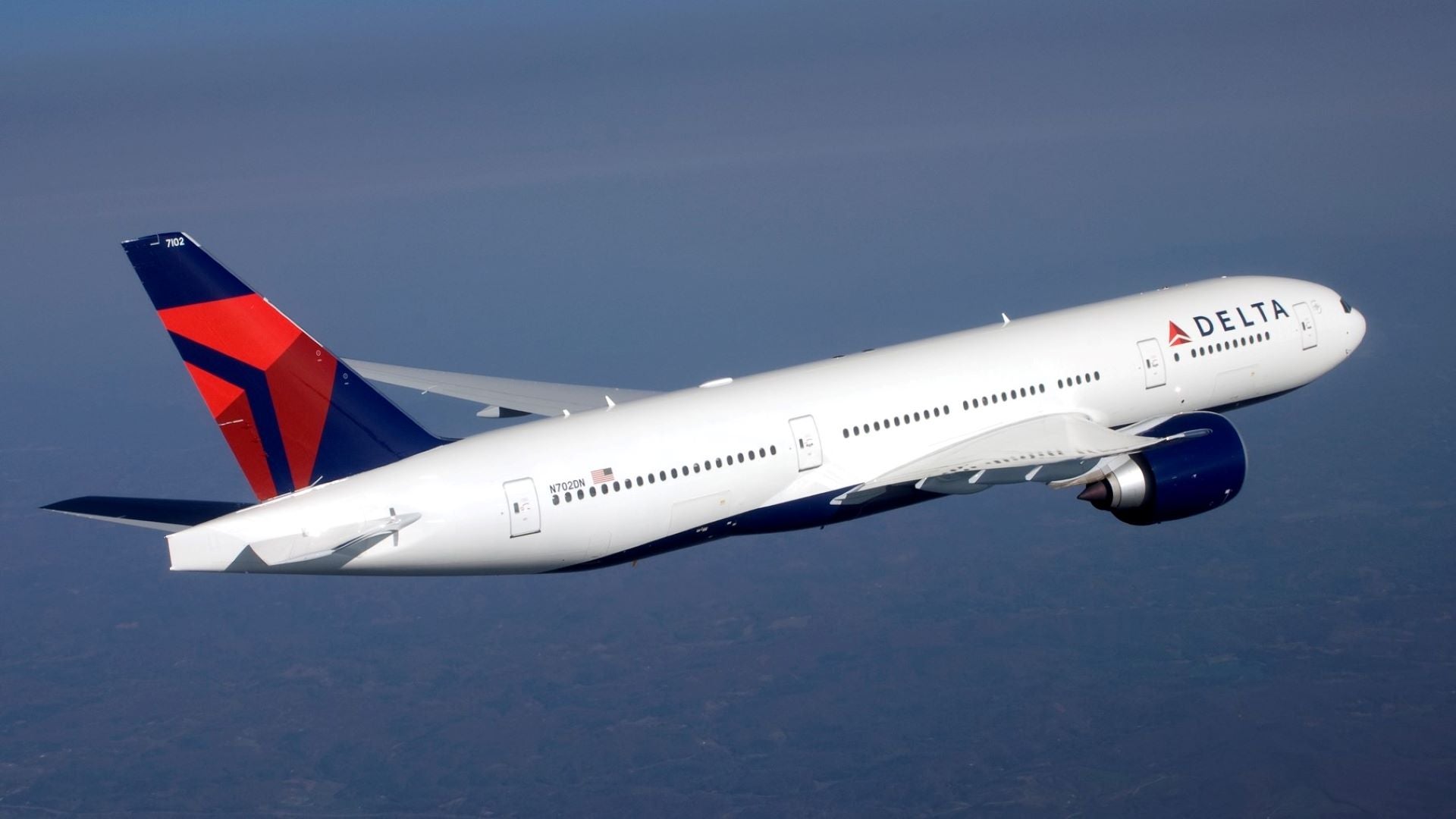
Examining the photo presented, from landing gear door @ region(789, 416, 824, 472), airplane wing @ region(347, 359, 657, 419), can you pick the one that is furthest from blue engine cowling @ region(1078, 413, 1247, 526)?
airplane wing @ region(347, 359, 657, 419)

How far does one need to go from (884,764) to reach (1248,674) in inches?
2285

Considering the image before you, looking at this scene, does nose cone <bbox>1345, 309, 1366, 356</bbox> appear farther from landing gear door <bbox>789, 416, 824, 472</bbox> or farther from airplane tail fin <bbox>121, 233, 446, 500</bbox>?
airplane tail fin <bbox>121, 233, 446, 500</bbox>

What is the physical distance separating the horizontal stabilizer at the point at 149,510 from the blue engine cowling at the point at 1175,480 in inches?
995

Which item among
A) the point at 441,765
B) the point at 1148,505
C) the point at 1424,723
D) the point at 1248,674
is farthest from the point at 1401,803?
the point at 1148,505

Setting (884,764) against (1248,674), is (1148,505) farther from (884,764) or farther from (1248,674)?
(1248,674)

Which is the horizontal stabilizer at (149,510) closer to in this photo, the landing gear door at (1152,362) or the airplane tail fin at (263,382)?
the airplane tail fin at (263,382)

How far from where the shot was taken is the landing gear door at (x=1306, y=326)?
45.5 meters

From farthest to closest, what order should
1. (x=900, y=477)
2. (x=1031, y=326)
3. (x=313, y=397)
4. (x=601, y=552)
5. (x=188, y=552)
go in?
(x=1031, y=326), (x=900, y=477), (x=601, y=552), (x=313, y=397), (x=188, y=552)

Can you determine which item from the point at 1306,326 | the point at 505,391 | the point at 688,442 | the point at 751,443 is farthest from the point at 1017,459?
the point at 505,391

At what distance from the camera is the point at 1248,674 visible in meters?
188

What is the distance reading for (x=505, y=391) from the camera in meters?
45.8

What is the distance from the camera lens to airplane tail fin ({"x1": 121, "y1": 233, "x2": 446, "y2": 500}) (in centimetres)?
3012

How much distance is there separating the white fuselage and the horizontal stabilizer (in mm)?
848

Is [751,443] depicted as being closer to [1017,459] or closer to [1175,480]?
[1017,459]
